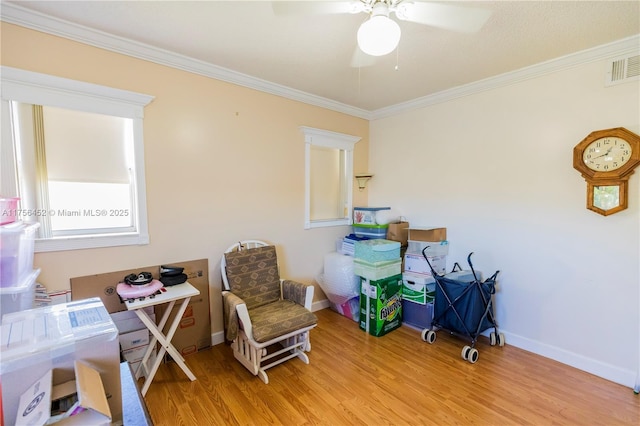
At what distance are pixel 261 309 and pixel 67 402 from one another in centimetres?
190

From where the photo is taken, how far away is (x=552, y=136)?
2.56 m

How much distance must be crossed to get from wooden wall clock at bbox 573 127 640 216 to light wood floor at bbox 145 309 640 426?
145cm

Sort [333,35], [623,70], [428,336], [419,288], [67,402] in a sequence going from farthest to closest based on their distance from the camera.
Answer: [419,288], [428,336], [623,70], [333,35], [67,402]

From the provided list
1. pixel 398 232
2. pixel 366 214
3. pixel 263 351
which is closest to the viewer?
pixel 263 351

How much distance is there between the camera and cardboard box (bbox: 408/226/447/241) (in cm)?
313

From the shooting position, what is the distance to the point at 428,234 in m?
3.14

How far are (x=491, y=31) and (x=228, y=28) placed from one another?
1.90 m

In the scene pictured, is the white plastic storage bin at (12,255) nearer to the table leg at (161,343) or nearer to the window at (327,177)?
the table leg at (161,343)

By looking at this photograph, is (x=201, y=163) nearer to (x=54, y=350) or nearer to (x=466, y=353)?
(x=54, y=350)

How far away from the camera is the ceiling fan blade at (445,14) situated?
1528 millimetres

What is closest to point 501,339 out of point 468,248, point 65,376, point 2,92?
point 468,248

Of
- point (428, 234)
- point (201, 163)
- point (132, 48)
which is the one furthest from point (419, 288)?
point (132, 48)

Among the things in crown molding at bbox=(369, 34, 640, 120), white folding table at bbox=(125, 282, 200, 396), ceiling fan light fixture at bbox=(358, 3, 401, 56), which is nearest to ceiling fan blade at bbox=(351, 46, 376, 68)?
ceiling fan light fixture at bbox=(358, 3, 401, 56)

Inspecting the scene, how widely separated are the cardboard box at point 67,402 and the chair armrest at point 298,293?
1953 mm
